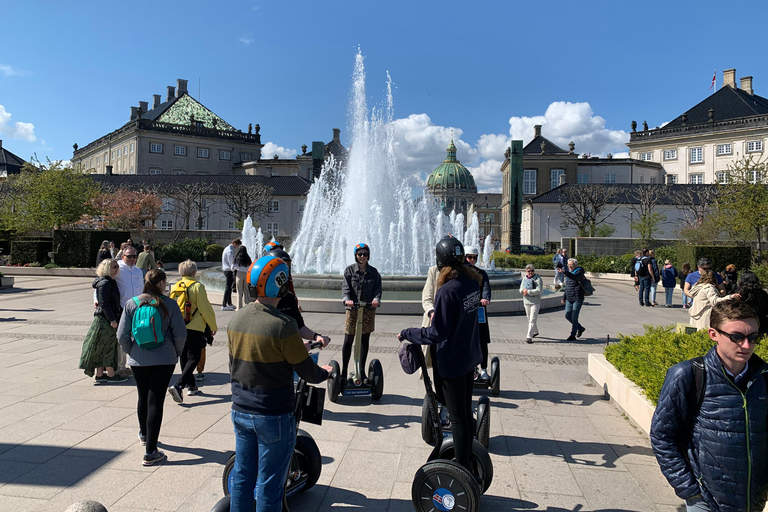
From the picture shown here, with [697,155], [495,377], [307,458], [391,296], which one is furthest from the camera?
[697,155]

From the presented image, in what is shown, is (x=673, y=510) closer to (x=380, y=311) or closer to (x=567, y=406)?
(x=567, y=406)

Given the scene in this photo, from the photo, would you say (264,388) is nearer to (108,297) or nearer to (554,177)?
(108,297)

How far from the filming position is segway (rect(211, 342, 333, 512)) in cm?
345

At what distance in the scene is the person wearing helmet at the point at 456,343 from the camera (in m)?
3.42

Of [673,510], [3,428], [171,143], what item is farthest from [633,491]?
[171,143]

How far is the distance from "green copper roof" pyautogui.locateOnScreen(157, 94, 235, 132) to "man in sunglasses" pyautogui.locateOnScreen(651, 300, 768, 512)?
87148mm

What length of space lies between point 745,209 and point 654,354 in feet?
70.6

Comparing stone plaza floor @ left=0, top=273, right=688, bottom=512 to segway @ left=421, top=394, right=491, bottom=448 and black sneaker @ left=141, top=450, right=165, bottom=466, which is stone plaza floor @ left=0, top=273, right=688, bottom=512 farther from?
segway @ left=421, top=394, right=491, bottom=448

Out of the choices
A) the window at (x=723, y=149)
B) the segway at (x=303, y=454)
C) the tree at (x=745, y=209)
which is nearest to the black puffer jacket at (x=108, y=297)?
the segway at (x=303, y=454)

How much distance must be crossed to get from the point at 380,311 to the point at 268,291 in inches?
407

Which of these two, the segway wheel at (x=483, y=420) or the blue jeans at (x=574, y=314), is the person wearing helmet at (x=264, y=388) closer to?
the segway wheel at (x=483, y=420)

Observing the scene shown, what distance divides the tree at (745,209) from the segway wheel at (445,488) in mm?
24414

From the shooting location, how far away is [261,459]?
2.95 metres

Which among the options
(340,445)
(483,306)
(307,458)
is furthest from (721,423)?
(483,306)
